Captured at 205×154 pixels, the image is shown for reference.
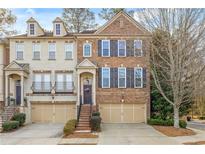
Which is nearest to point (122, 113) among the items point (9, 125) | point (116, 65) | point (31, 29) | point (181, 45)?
point (116, 65)

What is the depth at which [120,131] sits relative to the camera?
89.3 feet

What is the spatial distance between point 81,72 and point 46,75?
3284 mm

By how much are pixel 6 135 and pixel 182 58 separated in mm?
12893

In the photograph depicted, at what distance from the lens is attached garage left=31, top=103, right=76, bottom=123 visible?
1335 inches

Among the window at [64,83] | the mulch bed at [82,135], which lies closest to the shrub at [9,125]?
→ the mulch bed at [82,135]

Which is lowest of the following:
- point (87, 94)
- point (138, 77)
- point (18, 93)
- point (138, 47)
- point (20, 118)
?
point (20, 118)

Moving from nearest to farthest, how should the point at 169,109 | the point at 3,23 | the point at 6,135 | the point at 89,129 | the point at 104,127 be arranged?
the point at 6,135 → the point at 89,129 → the point at 104,127 → the point at 169,109 → the point at 3,23

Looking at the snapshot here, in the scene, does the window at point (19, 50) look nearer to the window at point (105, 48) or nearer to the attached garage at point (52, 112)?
the attached garage at point (52, 112)

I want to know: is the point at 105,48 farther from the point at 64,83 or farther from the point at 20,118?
the point at 20,118

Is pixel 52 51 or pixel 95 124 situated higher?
pixel 52 51

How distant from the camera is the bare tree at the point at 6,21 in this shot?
37.7 metres

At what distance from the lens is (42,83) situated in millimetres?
33750

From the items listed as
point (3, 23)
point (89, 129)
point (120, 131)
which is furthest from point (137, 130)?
point (3, 23)
